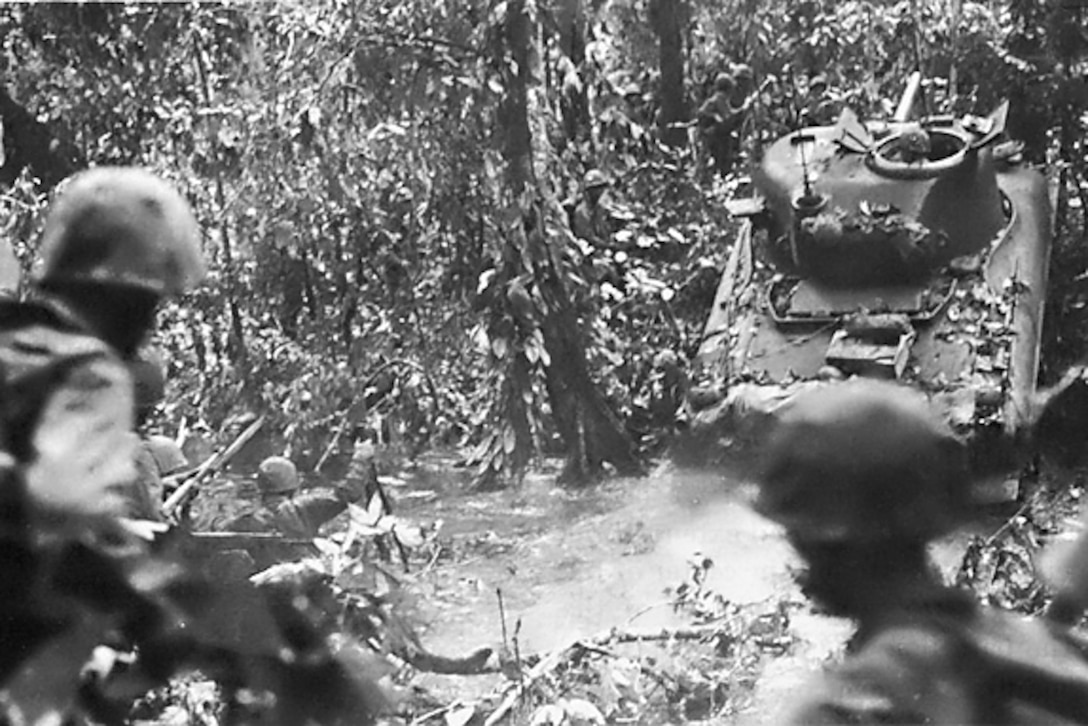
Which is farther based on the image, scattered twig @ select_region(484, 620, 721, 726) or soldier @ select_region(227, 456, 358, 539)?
scattered twig @ select_region(484, 620, 721, 726)

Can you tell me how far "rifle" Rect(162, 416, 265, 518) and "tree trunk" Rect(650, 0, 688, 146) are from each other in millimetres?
555

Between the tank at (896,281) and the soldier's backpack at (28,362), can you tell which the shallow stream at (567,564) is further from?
the soldier's backpack at (28,362)

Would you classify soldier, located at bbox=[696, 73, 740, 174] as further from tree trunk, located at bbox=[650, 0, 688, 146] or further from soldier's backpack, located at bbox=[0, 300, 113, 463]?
soldier's backpack, located at bbox=[0, 300, 113, 463]

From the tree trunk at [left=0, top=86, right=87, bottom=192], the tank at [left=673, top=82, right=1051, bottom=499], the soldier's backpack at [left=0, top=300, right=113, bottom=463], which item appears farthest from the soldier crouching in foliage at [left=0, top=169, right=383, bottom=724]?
the tank at [left=673, top=82, right=1051, bottom=499]

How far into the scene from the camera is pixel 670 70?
193 cm

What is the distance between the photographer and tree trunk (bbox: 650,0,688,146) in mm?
1916

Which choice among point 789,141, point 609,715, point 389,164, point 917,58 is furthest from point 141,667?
point 917,58

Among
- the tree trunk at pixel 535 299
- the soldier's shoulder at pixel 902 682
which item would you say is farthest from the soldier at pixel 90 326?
the soldier's shoulder at pixel 902 682

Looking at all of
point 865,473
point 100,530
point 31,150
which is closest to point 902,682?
point 865,473

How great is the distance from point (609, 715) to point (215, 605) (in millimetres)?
458

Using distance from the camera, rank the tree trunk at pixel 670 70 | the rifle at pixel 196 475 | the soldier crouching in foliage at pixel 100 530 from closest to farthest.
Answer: the soldier crouching in foliage at pixel 100 530 → the rifle at pixel 196 475 → the tree trunk at pixel 670 70

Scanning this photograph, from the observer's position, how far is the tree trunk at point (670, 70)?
1.92 m

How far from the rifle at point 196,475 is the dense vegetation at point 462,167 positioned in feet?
0.14

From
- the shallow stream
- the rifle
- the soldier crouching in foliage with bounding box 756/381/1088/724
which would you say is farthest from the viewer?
the shallow stream
